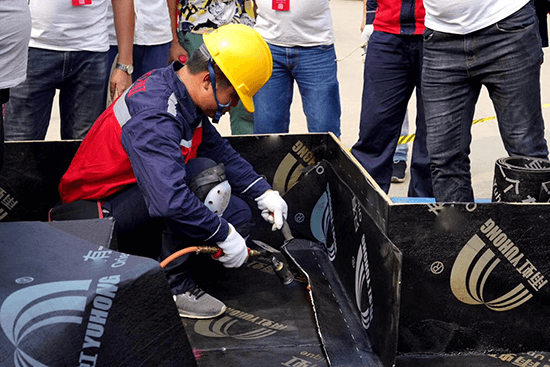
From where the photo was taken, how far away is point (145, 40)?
362 cm

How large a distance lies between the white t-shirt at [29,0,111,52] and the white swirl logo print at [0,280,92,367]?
197 cm

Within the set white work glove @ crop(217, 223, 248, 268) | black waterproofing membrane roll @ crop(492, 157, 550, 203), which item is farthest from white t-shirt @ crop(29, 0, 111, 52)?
black waterproofing membrane roll @ crop(492, 157, 550, 203)

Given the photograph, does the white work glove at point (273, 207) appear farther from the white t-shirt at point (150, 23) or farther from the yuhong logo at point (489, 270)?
the white t-shirt at point (150, 23)

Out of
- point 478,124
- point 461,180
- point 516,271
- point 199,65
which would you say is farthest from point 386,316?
point 478,124

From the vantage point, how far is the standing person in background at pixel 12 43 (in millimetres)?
1955

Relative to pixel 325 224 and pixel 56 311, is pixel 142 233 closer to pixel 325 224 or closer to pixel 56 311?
pixel 325 224

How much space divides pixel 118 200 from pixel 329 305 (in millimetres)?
947

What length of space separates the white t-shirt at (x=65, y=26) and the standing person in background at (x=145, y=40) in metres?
0.22

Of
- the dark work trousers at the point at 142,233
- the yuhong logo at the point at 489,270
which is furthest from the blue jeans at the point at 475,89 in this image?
the dark work trousers at the point at 142,233

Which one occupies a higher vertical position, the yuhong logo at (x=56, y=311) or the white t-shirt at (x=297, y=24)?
the yuhong logo at (x=56, y=311)

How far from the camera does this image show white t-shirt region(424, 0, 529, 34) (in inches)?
102

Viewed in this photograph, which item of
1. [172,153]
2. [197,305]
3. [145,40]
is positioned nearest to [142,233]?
[197,305]

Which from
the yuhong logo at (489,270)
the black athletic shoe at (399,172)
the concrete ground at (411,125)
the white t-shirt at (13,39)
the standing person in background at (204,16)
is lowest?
the concrete ground at (411,125)

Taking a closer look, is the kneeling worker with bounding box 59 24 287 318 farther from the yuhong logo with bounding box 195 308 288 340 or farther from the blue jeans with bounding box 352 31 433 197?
the blue jeans with bounding box 352 31 433 197
